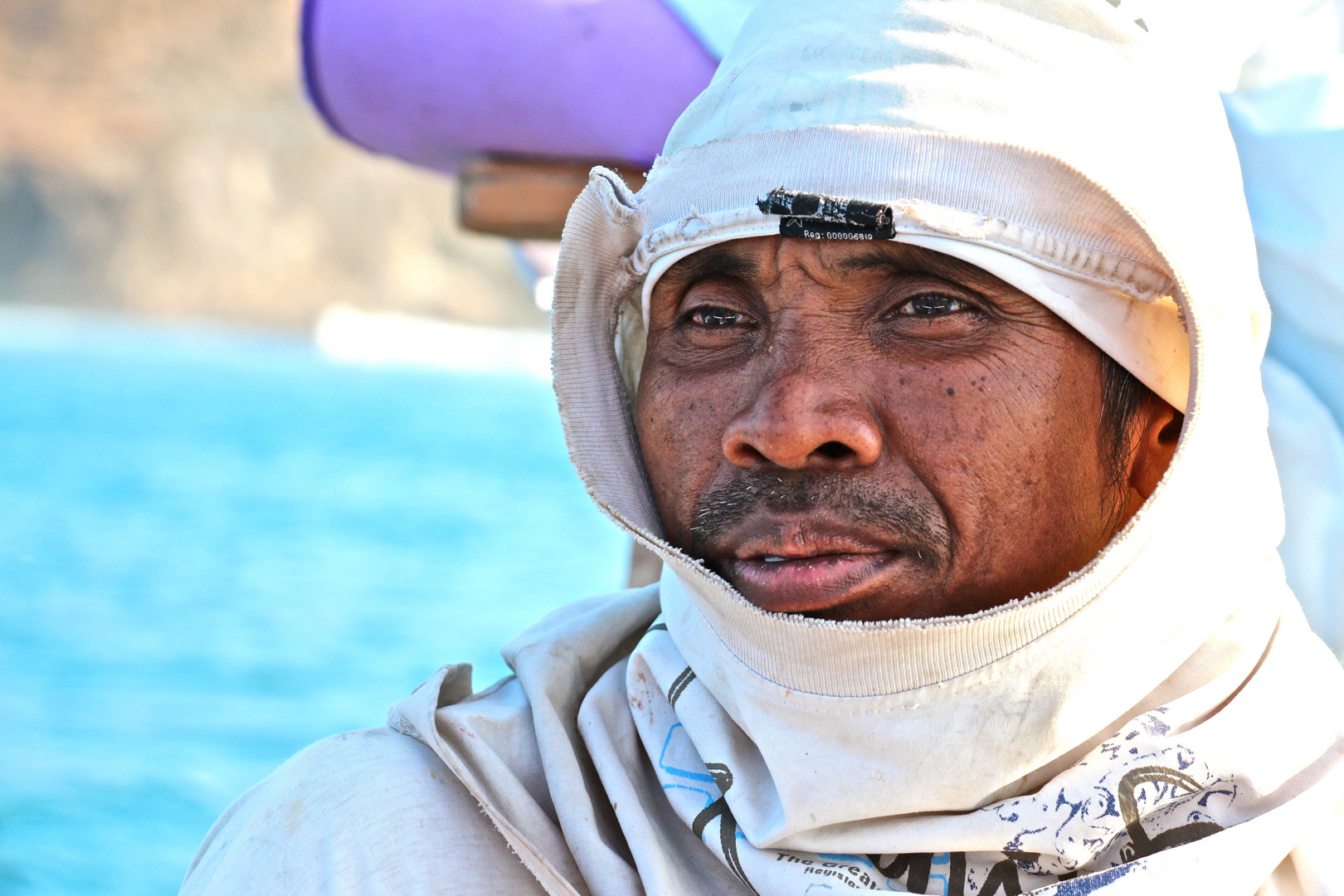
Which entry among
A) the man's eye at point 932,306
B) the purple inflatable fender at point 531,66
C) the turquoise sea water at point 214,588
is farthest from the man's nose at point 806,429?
the turquoise sea water at point 214,588

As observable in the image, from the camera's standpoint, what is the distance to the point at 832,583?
4.64ft

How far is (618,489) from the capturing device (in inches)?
66.2

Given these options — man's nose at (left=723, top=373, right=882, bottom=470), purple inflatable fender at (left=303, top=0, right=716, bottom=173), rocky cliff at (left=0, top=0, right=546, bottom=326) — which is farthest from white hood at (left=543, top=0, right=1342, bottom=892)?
rocky cliff at (left=0, top=0, right=546, bottom=326)

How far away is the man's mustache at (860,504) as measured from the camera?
4.68ft

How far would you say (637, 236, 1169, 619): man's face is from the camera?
1.43 meters

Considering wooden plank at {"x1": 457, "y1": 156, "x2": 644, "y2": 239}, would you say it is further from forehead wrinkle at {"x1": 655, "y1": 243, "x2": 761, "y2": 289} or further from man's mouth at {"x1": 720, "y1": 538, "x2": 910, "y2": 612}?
man's mouth at {"x1": 720, "y1": 538, "x2": 910, "y2": 612}

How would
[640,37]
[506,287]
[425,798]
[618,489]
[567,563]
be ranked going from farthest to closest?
[506,287], [567,563], [640,37], [618,489], [425,798]

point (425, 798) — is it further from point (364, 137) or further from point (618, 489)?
point (364, 137)

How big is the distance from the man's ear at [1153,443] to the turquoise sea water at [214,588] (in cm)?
185

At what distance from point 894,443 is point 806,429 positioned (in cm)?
11

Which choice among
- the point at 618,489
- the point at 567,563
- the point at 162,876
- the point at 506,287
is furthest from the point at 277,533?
the point at 506,287

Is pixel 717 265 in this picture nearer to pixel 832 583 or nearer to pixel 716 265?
pixel 716 265

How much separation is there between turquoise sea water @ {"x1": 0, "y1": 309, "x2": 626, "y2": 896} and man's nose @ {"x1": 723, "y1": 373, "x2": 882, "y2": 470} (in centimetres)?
173

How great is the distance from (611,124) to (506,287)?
5953cm
